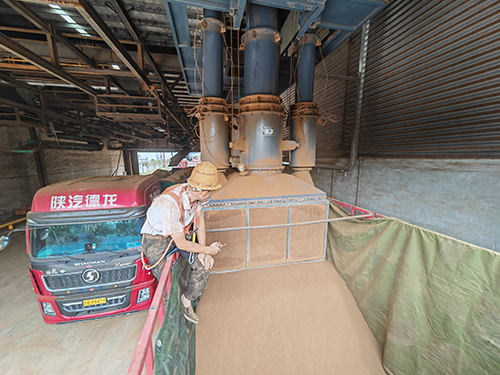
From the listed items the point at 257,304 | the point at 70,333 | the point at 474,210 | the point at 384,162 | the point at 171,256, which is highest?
the point at 384,162

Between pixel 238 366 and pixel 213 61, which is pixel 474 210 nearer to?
pixel 238 366

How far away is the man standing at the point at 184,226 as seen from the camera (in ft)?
7.49

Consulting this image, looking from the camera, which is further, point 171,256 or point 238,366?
point 238,366

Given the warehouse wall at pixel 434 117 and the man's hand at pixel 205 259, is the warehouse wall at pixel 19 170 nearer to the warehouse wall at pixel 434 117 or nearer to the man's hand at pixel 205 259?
the man's hand at pixel 205 259

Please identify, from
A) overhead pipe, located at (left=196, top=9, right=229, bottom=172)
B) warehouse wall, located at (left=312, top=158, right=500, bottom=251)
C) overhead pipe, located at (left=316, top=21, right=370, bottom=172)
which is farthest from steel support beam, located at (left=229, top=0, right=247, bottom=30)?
warehouse wall, located at (left=312, top=158, right=500, bottom=251)

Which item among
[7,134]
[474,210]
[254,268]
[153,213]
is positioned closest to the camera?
[153,213]

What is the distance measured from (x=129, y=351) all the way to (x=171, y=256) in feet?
6.65

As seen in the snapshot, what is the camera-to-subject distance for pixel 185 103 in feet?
37.3

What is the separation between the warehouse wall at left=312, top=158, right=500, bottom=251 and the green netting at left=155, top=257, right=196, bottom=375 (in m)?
4.60

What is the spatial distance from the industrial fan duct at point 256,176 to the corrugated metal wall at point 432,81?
8.06 ft

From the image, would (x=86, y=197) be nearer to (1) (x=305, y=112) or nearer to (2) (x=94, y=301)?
(2) (x=94, y=301)

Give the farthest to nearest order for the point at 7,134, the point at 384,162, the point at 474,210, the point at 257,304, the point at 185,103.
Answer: the point at 185,103 < the point at 7,134 < the point at 384,162 < the point at 257,304 < the point at 474,210

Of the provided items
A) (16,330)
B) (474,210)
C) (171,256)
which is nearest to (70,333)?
(16,330)

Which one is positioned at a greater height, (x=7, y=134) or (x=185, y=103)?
(x=185, y=103)
